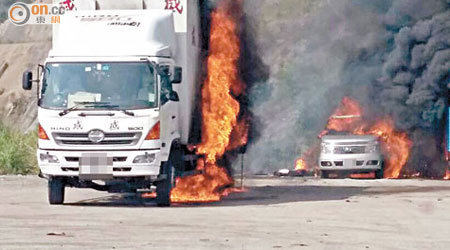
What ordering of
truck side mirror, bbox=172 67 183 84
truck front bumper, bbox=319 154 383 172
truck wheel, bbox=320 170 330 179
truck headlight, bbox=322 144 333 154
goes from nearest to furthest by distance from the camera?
truck side mirror, bbox=172 67 183 84 → truck front bumper, bbox=319 154 383 172 → truck headlight, bbox=322 144 333 154 → truck wheel, bbox=320 170 330 179

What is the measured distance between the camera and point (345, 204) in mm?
20844

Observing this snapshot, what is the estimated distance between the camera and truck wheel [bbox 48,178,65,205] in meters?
20.2

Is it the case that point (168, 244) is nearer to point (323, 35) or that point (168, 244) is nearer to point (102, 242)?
point (102, 242)

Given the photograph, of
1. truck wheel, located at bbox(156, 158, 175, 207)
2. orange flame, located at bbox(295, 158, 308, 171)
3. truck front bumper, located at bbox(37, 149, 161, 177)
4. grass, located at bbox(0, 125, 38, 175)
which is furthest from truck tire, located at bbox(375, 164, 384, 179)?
truck front bumper, located at bbox(37, 149, 161, 177)

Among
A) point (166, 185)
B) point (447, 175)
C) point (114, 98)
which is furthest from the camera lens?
point (447, 175)

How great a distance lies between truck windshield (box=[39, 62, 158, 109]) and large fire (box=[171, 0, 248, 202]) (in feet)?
8.72

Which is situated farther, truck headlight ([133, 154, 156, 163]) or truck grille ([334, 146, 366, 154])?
truck grille ([334, 146, 366, 154])

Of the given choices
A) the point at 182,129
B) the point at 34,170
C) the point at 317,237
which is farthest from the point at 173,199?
the point at 34,170

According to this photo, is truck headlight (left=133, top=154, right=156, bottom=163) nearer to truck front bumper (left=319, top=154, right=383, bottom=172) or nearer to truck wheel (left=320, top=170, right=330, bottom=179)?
truck front bumper (left=319, top=154, right=383, bottom=172)

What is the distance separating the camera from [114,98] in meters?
19.1

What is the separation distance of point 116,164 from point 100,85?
4.49 ft

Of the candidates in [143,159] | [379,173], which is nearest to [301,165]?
[379,173]

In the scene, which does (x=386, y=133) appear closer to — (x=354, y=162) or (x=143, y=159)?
(x=354, y=162)

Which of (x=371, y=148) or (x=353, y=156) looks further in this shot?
(x=371, y=148)
